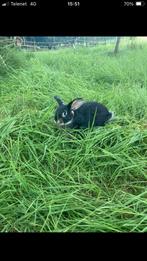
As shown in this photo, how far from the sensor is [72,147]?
Result: 104 cm

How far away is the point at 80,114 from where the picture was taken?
108cm

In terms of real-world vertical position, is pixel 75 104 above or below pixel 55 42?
below

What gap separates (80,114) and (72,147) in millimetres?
101

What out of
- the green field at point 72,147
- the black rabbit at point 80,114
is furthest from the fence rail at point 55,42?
the black rabbit at point 80,114

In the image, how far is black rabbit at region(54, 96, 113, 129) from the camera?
3.46ft

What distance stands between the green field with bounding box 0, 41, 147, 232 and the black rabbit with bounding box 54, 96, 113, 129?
2cm

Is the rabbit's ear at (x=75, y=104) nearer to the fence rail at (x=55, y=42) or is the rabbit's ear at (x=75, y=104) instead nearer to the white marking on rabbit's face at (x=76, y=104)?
the white marking on rabbit's face at (x=76, y=104)

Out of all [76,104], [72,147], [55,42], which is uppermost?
[55,42]

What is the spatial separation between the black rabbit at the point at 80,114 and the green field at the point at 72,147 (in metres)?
0.02

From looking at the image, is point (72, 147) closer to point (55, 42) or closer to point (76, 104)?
point (76, 104)

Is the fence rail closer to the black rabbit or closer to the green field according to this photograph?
the green field

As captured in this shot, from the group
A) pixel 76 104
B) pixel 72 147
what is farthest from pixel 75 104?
pixel 72 147

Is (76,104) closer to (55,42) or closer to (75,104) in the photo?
(75,104)

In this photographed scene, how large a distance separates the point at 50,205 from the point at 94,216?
0.36 ft
